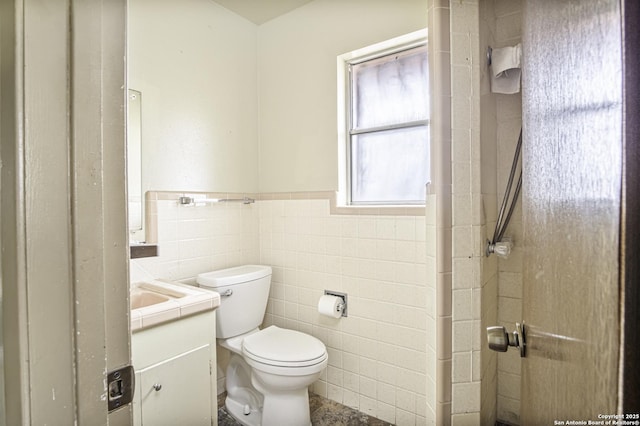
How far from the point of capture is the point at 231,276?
1811 millimetres

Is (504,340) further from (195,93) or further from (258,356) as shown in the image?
(195,93)

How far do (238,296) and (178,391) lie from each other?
0.57m

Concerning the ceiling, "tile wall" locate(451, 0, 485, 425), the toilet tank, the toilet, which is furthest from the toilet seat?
the ceiling

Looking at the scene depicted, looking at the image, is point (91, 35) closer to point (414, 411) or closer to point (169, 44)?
point (169, 44)

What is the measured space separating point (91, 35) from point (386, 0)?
1.73 m

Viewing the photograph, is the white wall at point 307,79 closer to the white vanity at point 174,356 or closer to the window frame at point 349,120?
the window frame at point 349,120

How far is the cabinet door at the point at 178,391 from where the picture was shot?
124 centimetres

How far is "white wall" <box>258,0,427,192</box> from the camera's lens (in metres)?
1.83

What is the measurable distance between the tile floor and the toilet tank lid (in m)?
0.79

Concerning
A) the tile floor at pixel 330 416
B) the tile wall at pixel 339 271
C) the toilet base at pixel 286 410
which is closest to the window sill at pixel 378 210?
the tile wall at pixel 339 271

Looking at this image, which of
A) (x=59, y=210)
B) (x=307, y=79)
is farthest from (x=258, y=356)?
(x=307, y=79)

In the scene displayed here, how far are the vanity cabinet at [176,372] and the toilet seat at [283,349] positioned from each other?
225 mm

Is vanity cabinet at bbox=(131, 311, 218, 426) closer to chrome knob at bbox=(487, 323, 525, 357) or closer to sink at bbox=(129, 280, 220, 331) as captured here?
sink at bbox=(129, 280, 220, 331)

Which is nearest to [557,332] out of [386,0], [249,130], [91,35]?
[91,35]
